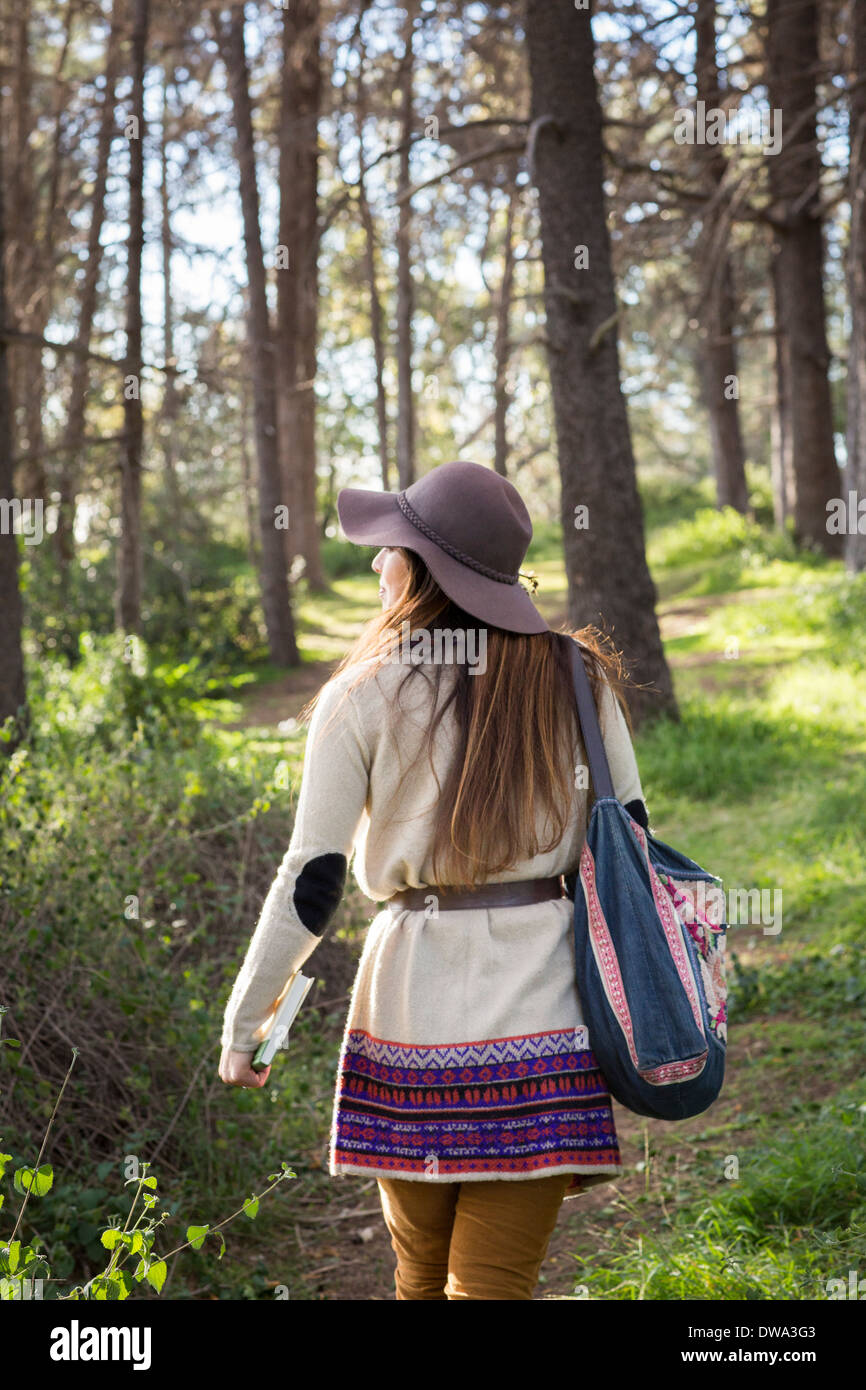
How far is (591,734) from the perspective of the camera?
237cm

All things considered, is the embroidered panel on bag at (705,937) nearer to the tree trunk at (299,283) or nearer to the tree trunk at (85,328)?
the tree trunk at (85,328)

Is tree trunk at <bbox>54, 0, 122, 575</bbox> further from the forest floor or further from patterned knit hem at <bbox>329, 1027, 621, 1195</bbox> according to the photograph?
patterned knit hem at <bbox>329, 1027, 621, 1195</bbox>

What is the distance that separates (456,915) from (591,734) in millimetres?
404

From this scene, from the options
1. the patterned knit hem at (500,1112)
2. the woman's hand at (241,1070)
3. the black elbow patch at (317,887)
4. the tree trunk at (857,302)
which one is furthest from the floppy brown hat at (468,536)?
the tree trunk at (857,302)

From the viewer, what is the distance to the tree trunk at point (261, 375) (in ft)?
52.5

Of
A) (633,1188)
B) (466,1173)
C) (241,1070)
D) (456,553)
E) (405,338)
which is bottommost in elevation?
(633,1188)

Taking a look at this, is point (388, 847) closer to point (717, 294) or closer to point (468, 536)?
point (468, 536)

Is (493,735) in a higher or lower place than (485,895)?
higher

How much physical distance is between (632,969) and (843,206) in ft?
63.5

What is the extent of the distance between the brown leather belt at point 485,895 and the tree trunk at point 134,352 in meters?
10.3

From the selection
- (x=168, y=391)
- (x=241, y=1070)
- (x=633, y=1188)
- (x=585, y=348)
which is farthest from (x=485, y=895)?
(x=168, y=391)

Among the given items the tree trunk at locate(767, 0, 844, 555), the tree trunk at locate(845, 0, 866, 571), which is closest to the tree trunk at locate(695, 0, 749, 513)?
the tree trunk at locate(767, 0, 844, 555)

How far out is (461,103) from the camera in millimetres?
13445

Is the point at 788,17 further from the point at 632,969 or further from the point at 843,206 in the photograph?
the point at 632,969
